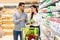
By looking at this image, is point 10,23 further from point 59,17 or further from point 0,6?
point 59,17

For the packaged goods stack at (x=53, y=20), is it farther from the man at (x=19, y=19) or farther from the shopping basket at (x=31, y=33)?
the man at (x=19, y=19)

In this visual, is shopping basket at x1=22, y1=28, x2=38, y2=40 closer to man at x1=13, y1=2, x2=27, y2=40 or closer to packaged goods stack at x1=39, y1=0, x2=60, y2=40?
man at x1=13, y1=2, x2=27, y2=40

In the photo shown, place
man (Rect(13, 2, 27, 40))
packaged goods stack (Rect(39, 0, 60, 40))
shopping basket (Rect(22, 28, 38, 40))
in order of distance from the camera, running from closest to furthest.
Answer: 1. packaged goods stack (Rect(39, 0, 60, 40))
2. shopping basket (Rect(22, 28, 38, 40))
3. man (Rect(13, 2, 27, 40))

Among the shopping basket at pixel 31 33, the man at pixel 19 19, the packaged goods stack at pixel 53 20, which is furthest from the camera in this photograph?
the man at pixel 19 19

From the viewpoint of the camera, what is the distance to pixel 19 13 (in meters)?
4.25

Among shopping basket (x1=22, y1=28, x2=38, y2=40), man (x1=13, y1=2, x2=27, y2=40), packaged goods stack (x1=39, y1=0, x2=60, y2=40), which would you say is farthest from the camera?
man (x1=13, y1=2, x2=27, y2=40)

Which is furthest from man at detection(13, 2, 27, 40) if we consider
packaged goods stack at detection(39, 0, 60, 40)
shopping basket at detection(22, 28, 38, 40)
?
packaged goods stack at detection(39, 0, 60, 40)

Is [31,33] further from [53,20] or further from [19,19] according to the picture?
[53,20]

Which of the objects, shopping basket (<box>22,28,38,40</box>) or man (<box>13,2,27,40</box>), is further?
man (<box>13,2,27,40</box>)

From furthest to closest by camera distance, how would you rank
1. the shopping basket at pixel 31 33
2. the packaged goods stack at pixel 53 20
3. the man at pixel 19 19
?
1. the man at pixel 19 19
2. the shopping basket at pixel 31 33
3. the packaged goods stack at pixel 53 20

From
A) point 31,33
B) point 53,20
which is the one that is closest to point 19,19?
point 31,33

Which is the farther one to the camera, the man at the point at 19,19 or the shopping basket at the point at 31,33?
the man at the point at 19,19

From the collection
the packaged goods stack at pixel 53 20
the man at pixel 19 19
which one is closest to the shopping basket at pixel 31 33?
the man at pixel 19 19

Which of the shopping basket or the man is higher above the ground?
the man
